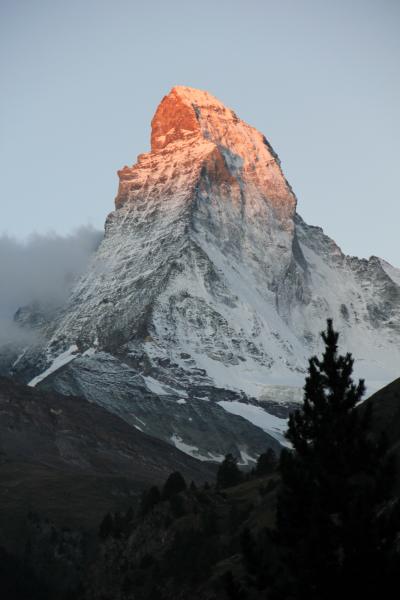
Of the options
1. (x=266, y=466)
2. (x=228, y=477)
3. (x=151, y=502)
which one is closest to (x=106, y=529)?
(x=228, y=477)

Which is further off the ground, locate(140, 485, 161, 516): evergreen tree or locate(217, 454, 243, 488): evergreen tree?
locate(217, 454, 243, 488): evergreen tree

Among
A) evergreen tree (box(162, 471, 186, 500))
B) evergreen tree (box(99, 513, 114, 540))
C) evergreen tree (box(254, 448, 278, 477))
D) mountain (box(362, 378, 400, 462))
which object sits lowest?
evergreen tree (box(99, 513, 114, 540))

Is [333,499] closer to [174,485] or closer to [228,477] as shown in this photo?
[174,485]

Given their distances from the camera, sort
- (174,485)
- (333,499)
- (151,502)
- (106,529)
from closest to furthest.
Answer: (333,499), (151,502), (174,485), (106,529)

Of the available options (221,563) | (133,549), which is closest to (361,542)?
(221,563)

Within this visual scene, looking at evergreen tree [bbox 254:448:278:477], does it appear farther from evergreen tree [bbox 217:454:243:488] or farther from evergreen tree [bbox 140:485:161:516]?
evergreen tree [bbox 140:485:161:516]

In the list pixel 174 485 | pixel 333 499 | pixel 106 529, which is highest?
pixel 333 499

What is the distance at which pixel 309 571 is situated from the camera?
42.1 meters

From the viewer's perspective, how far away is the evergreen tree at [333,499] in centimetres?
4119

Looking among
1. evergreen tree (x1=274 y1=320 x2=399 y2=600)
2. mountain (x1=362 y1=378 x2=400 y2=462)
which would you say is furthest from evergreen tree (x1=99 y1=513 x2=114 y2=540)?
evergreen tree (x1=274 y1=320 x2=399 y2=600)

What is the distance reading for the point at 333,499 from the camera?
44781 mm

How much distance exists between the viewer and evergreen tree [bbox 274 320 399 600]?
41188 mm

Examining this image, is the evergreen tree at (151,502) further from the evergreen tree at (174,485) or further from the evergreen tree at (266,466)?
the evergreen tree at (266,466)

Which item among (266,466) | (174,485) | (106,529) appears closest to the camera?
(174,485)
